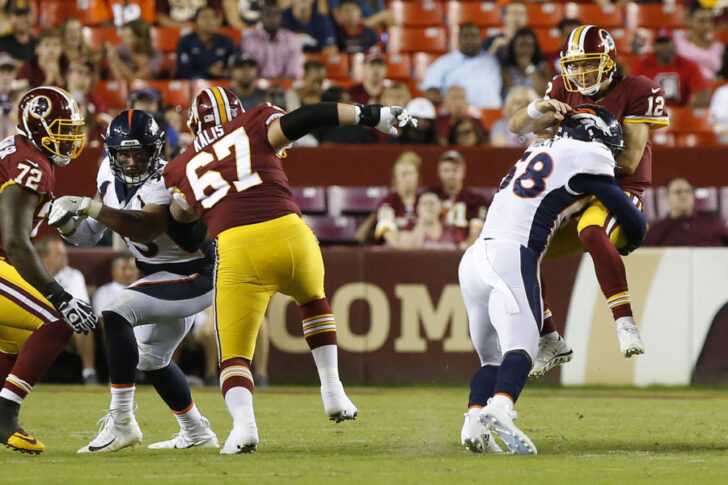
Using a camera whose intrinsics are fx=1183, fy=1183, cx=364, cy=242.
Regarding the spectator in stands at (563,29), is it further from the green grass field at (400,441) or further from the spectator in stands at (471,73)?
the green grass field at (400,441)

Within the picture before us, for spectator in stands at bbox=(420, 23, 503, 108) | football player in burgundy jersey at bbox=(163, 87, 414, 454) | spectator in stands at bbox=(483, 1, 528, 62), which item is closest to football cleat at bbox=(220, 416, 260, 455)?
football player in burgundy jersey at bbox=(163, 87, 414, 454)

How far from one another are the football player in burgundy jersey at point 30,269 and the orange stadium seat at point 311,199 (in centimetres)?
477

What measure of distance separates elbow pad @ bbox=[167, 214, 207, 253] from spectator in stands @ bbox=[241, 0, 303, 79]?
7.40 metres

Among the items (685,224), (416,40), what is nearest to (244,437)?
(685,224)

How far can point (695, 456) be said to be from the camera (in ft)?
19.3

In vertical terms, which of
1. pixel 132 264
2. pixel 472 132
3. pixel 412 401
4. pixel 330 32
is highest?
pixel 330 32

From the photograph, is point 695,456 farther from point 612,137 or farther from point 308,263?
→ point 308,263

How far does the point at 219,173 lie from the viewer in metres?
5.96

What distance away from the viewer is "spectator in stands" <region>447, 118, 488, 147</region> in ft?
38.5

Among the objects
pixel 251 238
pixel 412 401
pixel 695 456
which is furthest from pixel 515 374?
pixel 412 401

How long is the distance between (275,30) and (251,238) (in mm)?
8159

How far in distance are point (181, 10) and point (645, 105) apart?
8.80 meters

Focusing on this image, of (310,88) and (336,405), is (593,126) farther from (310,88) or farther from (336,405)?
(310,88)

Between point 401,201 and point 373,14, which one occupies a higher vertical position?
point 373,14
